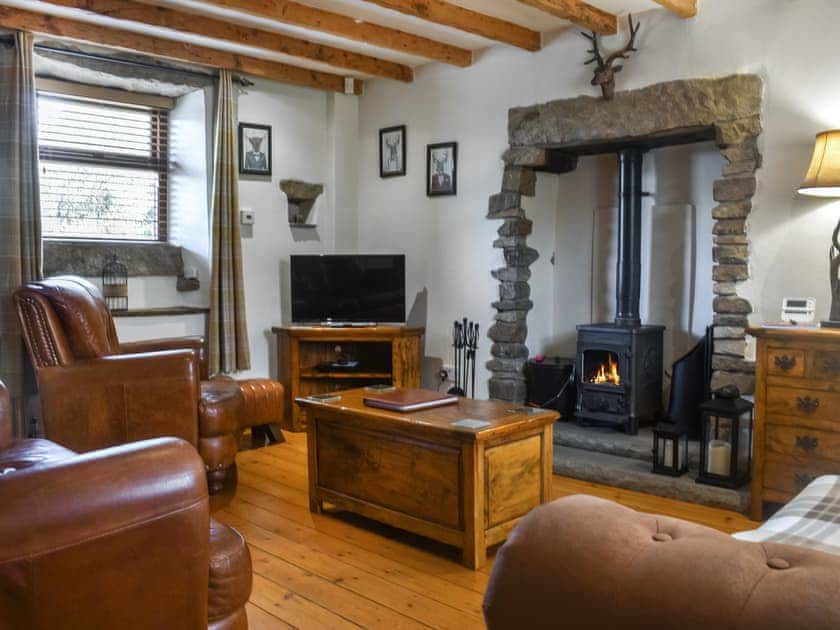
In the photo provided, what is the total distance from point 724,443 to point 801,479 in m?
0.44

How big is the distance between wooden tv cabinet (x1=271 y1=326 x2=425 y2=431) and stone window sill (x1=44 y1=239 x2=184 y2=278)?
0.86m

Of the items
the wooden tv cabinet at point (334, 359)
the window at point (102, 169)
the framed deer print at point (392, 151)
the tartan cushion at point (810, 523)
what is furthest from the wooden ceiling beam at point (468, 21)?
the tartan cushion at point (810, 523)

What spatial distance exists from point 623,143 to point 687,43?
0.66m

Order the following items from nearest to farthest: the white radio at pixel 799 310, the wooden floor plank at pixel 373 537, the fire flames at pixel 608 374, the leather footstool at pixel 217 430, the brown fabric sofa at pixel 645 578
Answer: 1. the brown fabric sofa at pixel 645 578
2. the wooden floor plank at pixel 373 537
3. the white radio at pixel 799 310
4. the leather footstool at pixel 217 430
5. the fire flames at pixel 608 374

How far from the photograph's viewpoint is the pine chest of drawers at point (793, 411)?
3051 millimetres

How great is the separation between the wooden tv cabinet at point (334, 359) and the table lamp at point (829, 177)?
2.56m

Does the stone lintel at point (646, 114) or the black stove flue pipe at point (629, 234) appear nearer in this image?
the stone lintel at point (646, 114)

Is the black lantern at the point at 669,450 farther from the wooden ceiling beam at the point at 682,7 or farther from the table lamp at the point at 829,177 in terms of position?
the wooden ceiling beam at the point at 682,7

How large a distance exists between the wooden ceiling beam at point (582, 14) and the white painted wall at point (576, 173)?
119 millimetres

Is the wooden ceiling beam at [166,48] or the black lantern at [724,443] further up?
the wooden ceiling beam at [166,48]

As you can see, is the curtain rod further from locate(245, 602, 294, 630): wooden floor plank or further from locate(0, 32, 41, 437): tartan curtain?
locate(245, 602, 294, 630): wooden floor plank

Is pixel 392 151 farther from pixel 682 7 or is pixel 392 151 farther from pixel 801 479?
pixel 801 479

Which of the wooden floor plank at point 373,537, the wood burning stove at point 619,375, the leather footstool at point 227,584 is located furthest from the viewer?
the wood burning stove at point 619,375

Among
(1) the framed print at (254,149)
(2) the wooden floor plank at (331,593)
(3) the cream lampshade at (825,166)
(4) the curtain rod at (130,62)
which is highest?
(4) the curtain rod at (130,62)
